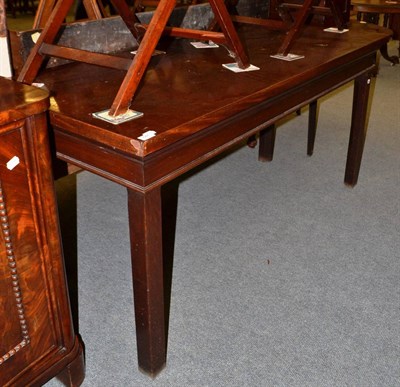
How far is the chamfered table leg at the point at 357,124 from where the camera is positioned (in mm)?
2303

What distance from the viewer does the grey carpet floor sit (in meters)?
1.55

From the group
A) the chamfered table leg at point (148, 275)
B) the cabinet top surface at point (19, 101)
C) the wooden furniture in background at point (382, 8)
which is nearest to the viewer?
the cabinet top surface at point (19, 101)

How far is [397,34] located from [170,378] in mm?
5246

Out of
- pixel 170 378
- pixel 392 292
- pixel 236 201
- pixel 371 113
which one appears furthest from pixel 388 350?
pixel 371 113

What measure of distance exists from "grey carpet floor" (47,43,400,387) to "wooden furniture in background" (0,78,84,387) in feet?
0.88

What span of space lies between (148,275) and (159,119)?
0.38 m

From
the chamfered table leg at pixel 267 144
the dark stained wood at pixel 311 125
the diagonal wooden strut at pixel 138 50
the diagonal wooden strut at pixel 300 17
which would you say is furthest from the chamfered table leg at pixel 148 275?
the dark stained wood at pixel 311 125

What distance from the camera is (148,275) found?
50.1 inches

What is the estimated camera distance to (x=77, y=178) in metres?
2.72

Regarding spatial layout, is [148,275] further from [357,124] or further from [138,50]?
[357,124]

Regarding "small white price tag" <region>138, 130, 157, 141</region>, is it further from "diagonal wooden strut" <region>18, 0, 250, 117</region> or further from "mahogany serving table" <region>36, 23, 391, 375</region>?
"diagonal wooden strut" <region>18, 0, 250, 117</region>

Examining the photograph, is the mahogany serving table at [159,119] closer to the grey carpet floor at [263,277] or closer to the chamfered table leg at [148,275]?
the chamfered table leg at [148,275]

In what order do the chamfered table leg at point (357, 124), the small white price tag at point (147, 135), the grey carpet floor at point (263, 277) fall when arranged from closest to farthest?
the small white price tag at point (147, 135), the grey carpet floor at point (263, 277), the chamfered table leg at point (357, 124)

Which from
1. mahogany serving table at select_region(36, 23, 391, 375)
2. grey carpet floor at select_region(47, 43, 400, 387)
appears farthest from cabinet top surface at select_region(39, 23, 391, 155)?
grey carpet floor at select_region(47, 43, 400, 387)
